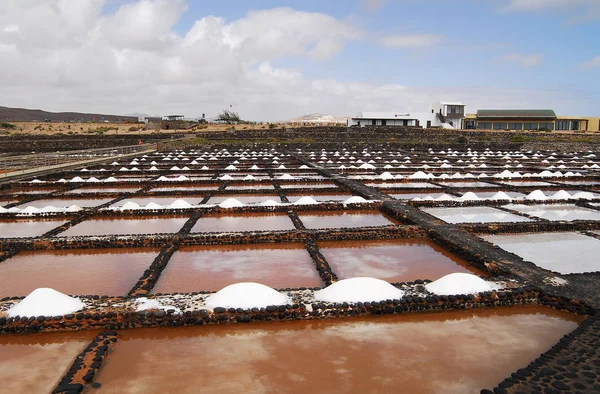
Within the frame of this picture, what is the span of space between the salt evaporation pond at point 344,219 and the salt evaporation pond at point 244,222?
0.37 m

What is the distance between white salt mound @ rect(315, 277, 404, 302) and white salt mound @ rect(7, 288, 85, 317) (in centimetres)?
208

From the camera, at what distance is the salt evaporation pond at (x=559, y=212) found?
7.89m

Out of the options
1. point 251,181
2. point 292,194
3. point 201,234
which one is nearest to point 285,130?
point 251,181

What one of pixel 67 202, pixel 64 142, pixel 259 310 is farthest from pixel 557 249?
pixel 64 142

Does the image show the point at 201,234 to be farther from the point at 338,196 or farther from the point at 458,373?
the point at 338,196

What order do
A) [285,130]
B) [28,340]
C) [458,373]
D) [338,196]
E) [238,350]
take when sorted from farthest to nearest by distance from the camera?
1. [285,130]
2. [338,196]
3. [28,340]
4. [238,350]
5. [458,373]

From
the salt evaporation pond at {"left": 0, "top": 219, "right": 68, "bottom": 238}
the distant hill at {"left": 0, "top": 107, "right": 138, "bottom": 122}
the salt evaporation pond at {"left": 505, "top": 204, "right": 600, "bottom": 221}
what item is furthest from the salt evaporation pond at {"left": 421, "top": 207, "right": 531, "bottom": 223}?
the distant hill at {"left": 0, "top": 107, "right": 138, "bottom": 122}

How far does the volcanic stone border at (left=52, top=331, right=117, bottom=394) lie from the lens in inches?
111

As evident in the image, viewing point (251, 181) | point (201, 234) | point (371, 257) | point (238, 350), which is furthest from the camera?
point (251, 181)

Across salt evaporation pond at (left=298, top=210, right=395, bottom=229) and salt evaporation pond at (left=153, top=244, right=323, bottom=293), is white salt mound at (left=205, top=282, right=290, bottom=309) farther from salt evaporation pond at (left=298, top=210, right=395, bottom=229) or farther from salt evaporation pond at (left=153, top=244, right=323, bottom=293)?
salt evaporation pond at (left=298, top=210, right=395, bottom=229)

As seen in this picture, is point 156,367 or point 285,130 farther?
point 285,130

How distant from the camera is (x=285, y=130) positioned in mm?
33406

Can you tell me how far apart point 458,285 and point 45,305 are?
3589 millimetres

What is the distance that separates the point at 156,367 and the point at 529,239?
5417 mm
